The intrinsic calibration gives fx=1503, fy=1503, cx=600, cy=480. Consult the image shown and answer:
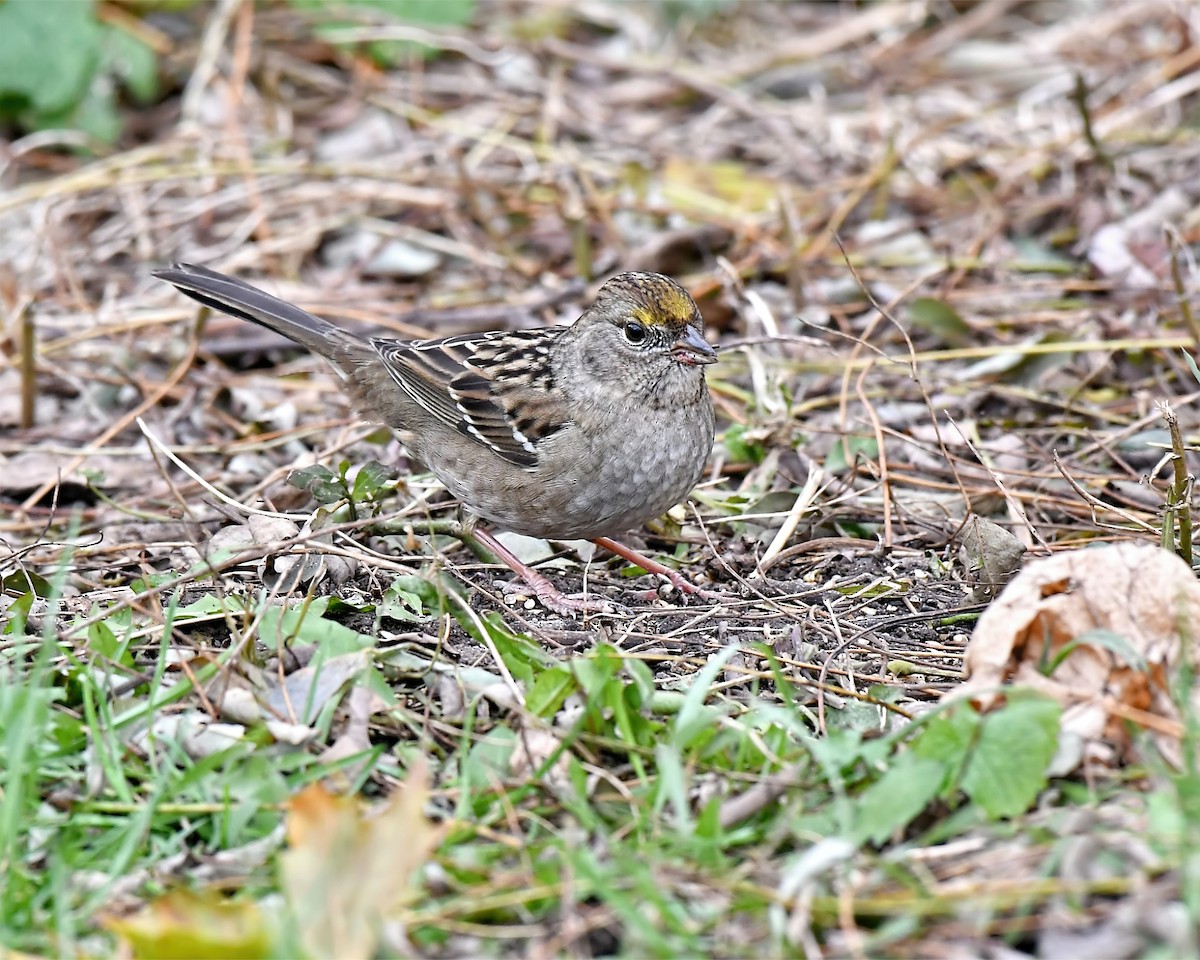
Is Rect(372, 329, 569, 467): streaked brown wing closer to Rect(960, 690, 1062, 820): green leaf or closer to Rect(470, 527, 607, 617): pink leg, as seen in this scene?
Rect(470, 527, 607, 617): pink leg

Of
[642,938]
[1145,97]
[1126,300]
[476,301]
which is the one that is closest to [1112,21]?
[1145,97]

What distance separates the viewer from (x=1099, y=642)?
9.57 ft

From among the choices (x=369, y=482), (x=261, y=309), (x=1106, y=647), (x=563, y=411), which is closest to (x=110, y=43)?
(x=261, y=309)

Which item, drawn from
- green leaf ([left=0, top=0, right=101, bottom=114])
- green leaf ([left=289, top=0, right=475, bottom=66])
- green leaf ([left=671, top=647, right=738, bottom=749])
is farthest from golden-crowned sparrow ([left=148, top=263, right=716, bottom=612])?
green leaf ([left=289, top=0, right=475, bottom=66])

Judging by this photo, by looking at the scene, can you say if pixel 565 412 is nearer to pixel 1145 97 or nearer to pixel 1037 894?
pixel 1037 894

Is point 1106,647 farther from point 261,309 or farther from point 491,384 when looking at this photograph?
point 261,309

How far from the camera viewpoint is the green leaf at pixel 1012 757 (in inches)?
107

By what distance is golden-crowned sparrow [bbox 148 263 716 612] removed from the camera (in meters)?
4.31

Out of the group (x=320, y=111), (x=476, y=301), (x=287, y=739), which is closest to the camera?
(x=287, y=739)

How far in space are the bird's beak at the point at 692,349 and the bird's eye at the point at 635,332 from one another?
11 cm

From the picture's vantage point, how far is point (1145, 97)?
724cm

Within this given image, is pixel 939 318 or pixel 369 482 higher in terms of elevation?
pixel 939 318

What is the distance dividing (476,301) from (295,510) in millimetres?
1863

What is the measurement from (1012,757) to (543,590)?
5.90 ft
